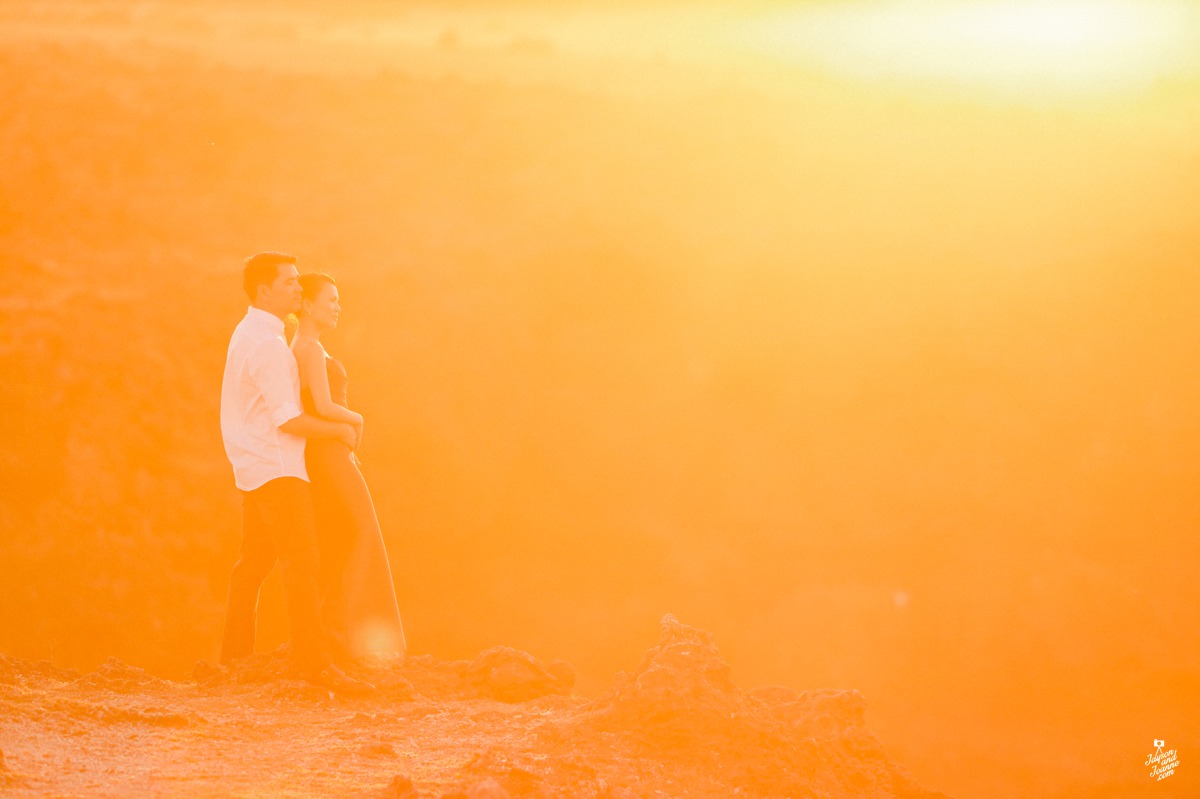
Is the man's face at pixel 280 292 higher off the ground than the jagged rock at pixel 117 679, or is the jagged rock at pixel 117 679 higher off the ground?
the man's face at pixel 280 292

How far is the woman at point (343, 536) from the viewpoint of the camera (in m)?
6.13

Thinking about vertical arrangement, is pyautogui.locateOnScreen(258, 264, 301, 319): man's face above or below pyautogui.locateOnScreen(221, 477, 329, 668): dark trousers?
above

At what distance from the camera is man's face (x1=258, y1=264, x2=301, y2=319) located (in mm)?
5695

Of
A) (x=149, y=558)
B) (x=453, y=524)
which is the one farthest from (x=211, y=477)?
(x=453, y=524)

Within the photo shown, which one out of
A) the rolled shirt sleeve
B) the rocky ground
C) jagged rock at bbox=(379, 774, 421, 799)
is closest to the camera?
jagged rock at bbox=(379, 774, 421, 799)

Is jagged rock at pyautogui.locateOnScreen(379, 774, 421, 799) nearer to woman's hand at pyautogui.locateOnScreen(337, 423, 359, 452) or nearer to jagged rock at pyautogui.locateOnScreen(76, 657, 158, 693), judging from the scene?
jagged rock at pyautogui.locateOnScreen(76, 657, 158, 693)

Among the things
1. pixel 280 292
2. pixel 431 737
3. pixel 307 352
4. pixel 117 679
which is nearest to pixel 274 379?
pixel 280 292

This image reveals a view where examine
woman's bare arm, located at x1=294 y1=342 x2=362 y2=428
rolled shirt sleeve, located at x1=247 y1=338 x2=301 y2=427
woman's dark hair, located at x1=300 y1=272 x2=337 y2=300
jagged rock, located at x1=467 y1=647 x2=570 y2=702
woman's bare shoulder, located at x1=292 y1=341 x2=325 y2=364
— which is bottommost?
jagged rock, located at x1=467 y1=647 x2=570 y2=702

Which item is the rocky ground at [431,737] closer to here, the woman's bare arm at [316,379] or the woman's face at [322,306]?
the woman's bare arm at [316,379]

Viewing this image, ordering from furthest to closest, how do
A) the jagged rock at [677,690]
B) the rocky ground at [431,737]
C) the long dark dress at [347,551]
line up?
the long dark dress at [347,551] → the jagged rock at [677,690] → the rocky ground at [431,737]

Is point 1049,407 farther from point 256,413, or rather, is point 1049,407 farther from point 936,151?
point 256,413

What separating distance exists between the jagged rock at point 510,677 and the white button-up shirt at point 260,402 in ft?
4.34

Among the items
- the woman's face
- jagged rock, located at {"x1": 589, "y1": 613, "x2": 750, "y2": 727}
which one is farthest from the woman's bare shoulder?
jagged rock, located at {"x1": 589, "y1": 613, "x2": 750, "y2": 727}

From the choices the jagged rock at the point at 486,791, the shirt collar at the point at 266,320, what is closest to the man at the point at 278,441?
the shirt collar at the point at 266,320
